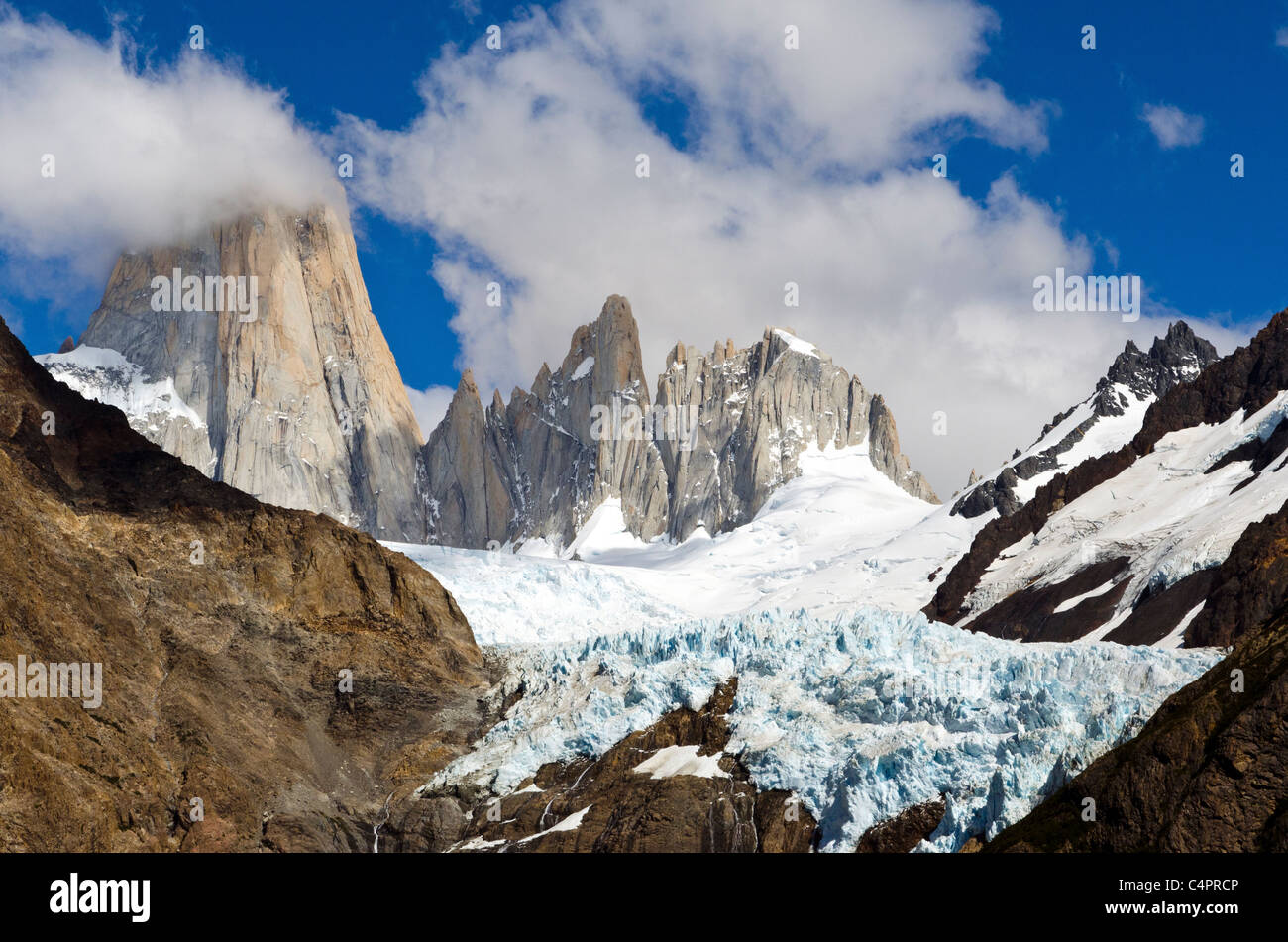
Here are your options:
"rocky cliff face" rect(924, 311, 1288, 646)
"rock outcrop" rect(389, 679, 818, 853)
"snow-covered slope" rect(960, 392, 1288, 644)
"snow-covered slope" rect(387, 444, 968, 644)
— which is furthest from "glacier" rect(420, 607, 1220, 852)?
"snow-covered slope" rect(387, 444, 968, 644)

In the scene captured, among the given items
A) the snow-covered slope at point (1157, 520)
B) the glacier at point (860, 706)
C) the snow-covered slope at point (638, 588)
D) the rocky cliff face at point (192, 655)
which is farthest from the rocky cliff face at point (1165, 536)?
the rocky cliff face at point (192, 655)

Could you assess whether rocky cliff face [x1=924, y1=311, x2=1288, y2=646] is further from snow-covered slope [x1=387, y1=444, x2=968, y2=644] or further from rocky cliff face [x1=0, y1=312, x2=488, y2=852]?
rocky cliff face [x1=0, y1=312, x2=488, y2=852]

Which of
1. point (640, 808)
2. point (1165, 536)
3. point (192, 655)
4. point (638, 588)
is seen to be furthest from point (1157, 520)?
point (192, 655)

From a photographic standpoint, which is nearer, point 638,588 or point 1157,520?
point 1157,520

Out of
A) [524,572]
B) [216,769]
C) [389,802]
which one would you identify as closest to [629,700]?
[389,802]

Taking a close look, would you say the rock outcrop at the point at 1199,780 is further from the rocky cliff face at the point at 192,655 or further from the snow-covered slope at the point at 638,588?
the snow-covered slope at the point at 638,588

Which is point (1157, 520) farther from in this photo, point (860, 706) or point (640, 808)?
point (640, 808)
